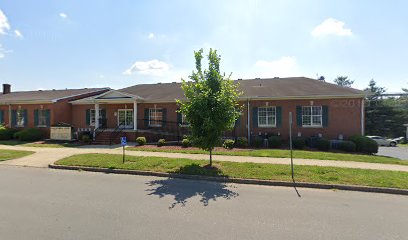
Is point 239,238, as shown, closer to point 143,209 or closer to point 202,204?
point 202,204

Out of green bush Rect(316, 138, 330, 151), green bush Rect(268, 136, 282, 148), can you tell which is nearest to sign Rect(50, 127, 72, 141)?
green bush Rect(268, 136, 282, 148)

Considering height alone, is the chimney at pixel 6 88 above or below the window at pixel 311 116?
above

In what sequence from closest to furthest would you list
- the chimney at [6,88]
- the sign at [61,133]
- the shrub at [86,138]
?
the shrub at [86,138] → the sign at [61,133] → the chimney at [6,88]

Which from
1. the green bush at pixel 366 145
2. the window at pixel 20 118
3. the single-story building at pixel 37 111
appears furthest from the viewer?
the window at pixel 20 118

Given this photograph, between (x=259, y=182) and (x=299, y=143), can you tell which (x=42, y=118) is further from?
(x=259, y=182)

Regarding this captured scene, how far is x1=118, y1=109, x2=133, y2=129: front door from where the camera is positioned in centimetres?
2302

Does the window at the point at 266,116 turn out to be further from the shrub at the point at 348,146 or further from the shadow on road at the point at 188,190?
the shadow on road at the point at 188,190

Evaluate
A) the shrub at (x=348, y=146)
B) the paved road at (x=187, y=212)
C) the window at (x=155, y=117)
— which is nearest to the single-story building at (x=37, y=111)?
the window at (x=155, y=117)

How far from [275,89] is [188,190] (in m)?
15.7

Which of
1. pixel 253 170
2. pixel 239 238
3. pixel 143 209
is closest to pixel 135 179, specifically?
pixel 143 209

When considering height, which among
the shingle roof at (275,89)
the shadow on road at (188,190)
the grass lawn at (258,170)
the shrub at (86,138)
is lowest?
the shadow on road at (188,190)

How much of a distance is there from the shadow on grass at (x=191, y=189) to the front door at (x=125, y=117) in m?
14.7

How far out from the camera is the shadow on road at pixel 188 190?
6748mm

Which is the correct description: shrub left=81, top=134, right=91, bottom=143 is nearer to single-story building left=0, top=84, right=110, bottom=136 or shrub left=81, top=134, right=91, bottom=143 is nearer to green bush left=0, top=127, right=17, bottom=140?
single-story building left=0, top=84, right=110, bottom=136
